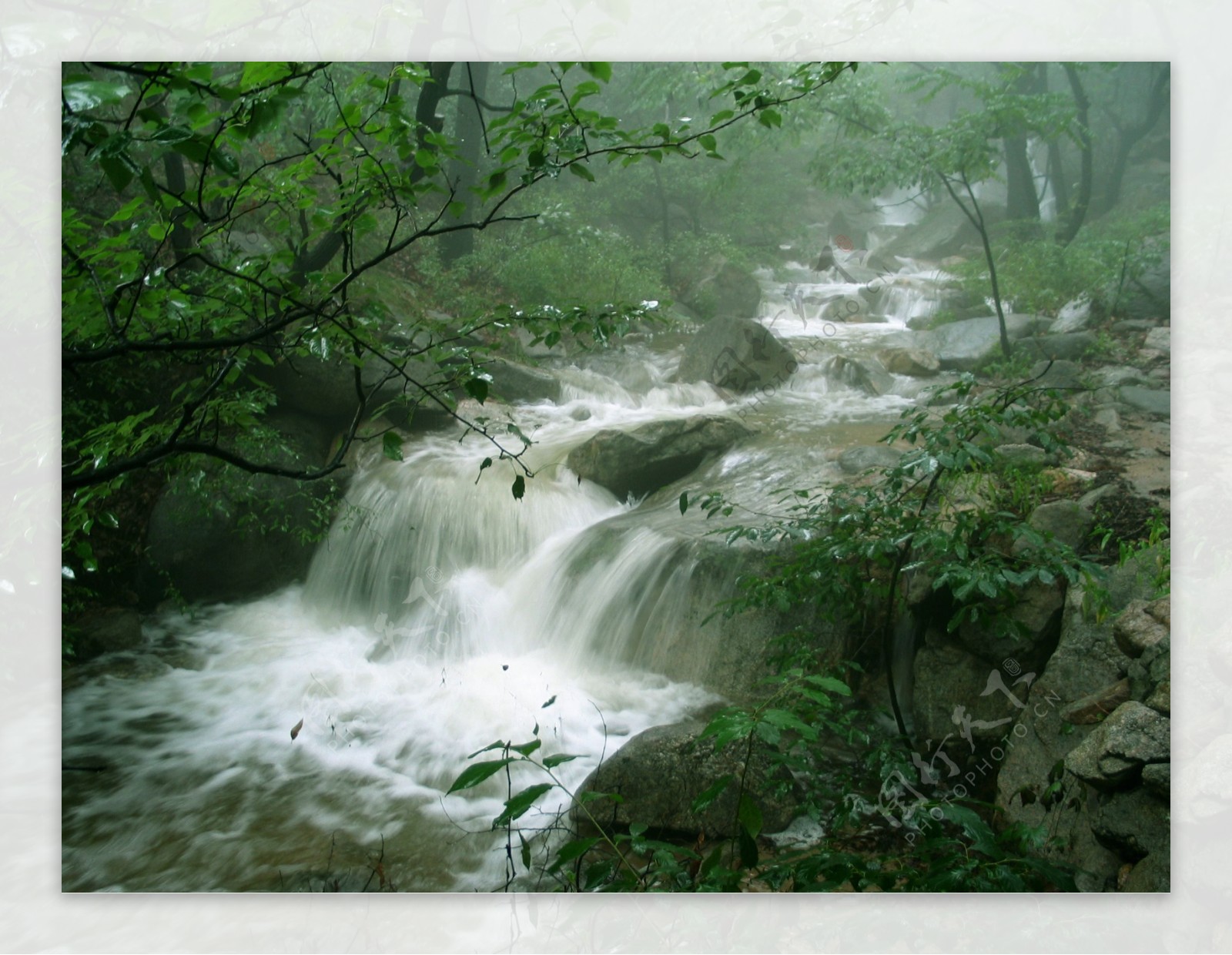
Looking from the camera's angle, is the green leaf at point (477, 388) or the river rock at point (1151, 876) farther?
the river rock at point (1151, 876)

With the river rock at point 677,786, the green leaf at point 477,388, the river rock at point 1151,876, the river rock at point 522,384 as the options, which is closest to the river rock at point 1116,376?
the river rock at point 1151,876

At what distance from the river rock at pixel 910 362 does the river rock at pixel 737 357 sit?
26 centimetres

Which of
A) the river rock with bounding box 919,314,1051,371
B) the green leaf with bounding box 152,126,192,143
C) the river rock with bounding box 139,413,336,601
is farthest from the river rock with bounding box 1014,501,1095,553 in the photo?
the river rock with bounding box 139,413,336,601

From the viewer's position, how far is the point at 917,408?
7.71ft

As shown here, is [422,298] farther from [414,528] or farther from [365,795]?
[365,795]

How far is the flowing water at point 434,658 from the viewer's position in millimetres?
2225

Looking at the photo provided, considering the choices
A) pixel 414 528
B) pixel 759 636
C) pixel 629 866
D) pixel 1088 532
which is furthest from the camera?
pixel 414 528

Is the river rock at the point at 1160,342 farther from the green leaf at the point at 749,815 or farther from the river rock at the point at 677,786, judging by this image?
the green leaf at the point at 749,815

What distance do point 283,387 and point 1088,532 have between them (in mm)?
2367

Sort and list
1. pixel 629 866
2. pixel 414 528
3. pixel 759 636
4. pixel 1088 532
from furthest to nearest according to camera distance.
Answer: pixel 414 528
pixel 759 636
pixel 1088 532
pixel 629 866

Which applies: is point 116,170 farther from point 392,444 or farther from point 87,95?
point 392,444

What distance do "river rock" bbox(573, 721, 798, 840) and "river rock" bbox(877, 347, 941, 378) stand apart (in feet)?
3.54

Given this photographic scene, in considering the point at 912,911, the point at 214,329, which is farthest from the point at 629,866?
the point at 214,329

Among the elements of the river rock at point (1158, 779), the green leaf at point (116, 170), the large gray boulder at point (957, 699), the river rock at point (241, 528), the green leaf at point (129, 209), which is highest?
the green leaf at point (129, 209)
